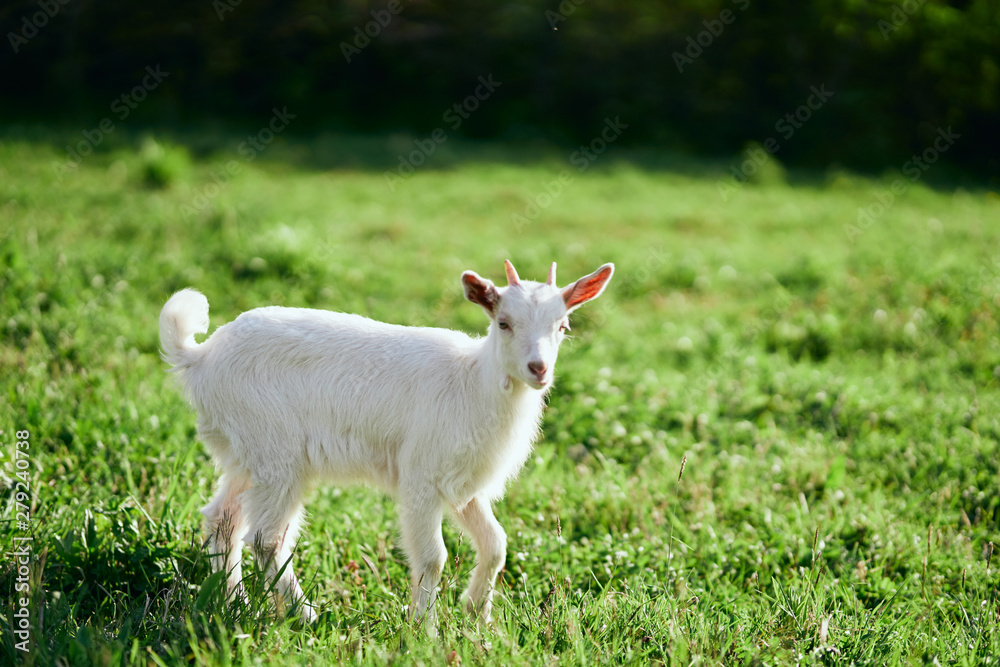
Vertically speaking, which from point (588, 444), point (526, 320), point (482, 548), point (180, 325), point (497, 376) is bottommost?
point (588, 444)

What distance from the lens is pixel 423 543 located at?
3.32m

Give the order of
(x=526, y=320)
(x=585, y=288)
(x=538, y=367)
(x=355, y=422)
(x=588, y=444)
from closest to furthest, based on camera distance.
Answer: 1. (x=538, y=367)
2. (x=526, y=320)
3. (x=585, y=288)
4. (x=355, y=422)
5. (x=588, y=444)

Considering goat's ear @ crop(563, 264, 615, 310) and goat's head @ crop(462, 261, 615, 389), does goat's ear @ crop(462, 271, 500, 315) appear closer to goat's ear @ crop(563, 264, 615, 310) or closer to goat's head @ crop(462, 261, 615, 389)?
goat's head @ crop(462, 261, 615, 389)

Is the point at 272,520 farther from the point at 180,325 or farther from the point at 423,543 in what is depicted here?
the point at 180,325

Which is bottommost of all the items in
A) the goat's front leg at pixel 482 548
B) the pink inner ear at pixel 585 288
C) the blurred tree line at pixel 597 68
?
the blurred tree line at pixel 597 68

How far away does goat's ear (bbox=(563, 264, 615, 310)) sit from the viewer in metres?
3.26

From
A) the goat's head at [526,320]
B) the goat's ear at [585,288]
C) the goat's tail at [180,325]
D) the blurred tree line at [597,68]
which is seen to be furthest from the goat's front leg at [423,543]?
→ the blurred tree line at [597,68]

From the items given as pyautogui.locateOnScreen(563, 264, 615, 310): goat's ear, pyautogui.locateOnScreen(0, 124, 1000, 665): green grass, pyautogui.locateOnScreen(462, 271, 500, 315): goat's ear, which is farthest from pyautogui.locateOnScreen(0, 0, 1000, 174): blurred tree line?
pyautogui.locateOnScreen(462, 271, 500, 315): goat's ear

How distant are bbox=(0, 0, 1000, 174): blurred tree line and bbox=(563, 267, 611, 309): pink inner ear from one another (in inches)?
567

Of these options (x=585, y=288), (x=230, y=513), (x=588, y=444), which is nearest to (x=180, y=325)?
(x=230, y=513)

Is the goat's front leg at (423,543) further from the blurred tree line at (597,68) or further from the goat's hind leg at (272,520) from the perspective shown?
the blurred tree line at (597,68)

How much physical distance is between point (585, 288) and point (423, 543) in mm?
1309

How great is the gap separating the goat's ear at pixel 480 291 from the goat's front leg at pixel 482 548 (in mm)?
938

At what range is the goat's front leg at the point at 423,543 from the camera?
3320 millimetres
